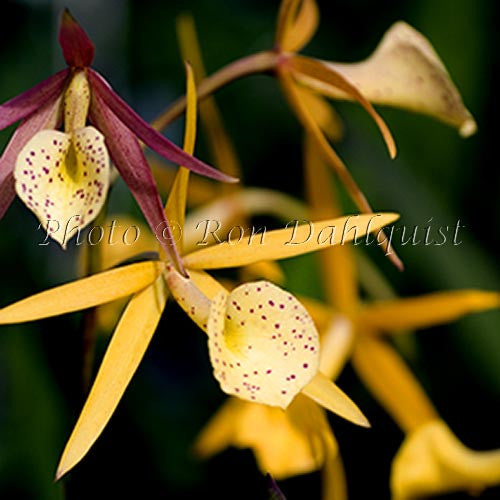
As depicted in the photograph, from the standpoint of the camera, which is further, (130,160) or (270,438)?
(270,438)

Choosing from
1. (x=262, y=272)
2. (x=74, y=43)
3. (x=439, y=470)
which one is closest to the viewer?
(x=74, y=43)

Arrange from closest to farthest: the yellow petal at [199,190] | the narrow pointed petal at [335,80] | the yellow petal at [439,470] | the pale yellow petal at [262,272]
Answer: the narrow pointed petal at [335,80], the yellow petal at [439,470], the pale yellow petal at [262,272], the yellow petal at [199,190]

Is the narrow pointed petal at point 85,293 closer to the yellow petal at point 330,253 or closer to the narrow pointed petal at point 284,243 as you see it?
the narrow pointed petal at point 284,243

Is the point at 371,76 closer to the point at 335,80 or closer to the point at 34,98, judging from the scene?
the point at 335,80

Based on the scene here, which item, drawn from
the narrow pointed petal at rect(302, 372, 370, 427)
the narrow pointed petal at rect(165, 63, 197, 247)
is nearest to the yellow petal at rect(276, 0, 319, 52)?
the narrow pointed petal at rect(165, 63, 197, 247)

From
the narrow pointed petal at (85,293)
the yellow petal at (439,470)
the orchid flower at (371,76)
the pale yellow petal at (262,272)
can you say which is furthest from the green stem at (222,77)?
the yellow petal at (439,470)

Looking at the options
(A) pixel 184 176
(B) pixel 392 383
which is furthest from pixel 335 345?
(A) pixel 184 176
